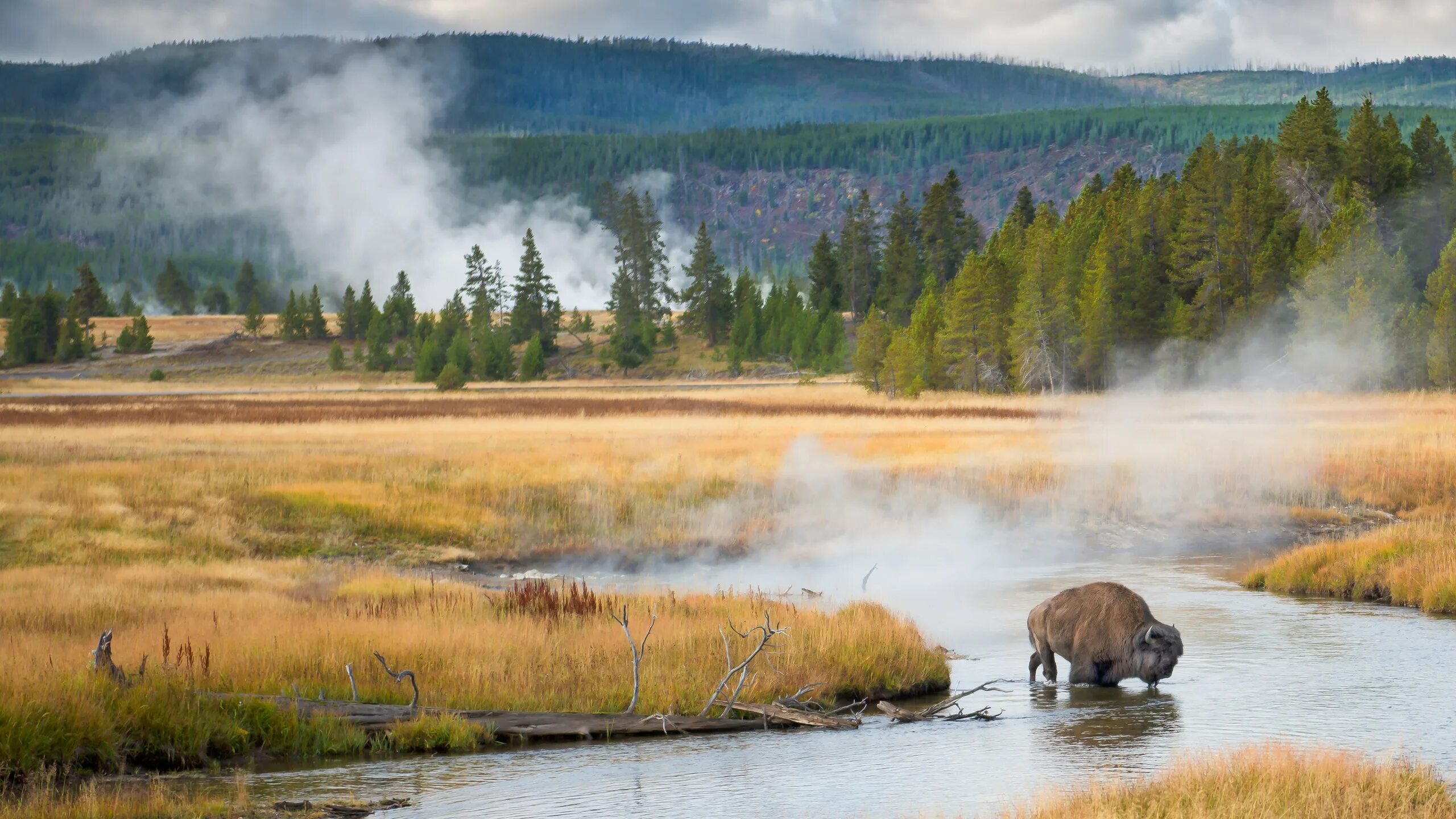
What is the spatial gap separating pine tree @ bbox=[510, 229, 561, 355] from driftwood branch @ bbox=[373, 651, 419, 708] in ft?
391

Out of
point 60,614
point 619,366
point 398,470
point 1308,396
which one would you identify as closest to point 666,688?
point 60,614

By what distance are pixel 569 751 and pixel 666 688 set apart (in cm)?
180

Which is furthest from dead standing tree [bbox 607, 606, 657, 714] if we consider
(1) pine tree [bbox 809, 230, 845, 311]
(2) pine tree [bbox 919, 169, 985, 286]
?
(1) pine tree [bbox 809, 230, 845, 311]

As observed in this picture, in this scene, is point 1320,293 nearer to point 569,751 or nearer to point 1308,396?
point 1308,396

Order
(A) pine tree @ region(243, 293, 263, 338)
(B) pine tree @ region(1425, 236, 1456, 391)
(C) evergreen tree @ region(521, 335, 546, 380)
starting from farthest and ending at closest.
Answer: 1. (A) pine tree @ region(243, 293, 263, 338)
2. (C) evergreen tree @ region(521, 335, 546, 380)
3. (B) pine tree @ region(1425, 236, 1456, 391)

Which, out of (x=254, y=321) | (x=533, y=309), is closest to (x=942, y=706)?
(x=533, y=309)

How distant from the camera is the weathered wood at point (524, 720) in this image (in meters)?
12.8

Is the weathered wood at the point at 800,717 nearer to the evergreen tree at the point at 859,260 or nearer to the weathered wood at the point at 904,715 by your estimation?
the weathered wood at the point at 904,715

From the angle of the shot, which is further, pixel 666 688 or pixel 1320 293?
pixel 1320 293

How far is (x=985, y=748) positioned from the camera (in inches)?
492

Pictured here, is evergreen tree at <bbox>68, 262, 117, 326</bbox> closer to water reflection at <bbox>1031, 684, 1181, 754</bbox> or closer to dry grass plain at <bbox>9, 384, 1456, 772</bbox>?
dry grass plain at <bbox>9, 384, 1456, 772</bbox>

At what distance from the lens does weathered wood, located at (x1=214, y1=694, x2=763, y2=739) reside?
41.9ft

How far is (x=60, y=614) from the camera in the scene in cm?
1670

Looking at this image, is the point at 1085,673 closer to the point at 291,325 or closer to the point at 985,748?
the point at 985,748
